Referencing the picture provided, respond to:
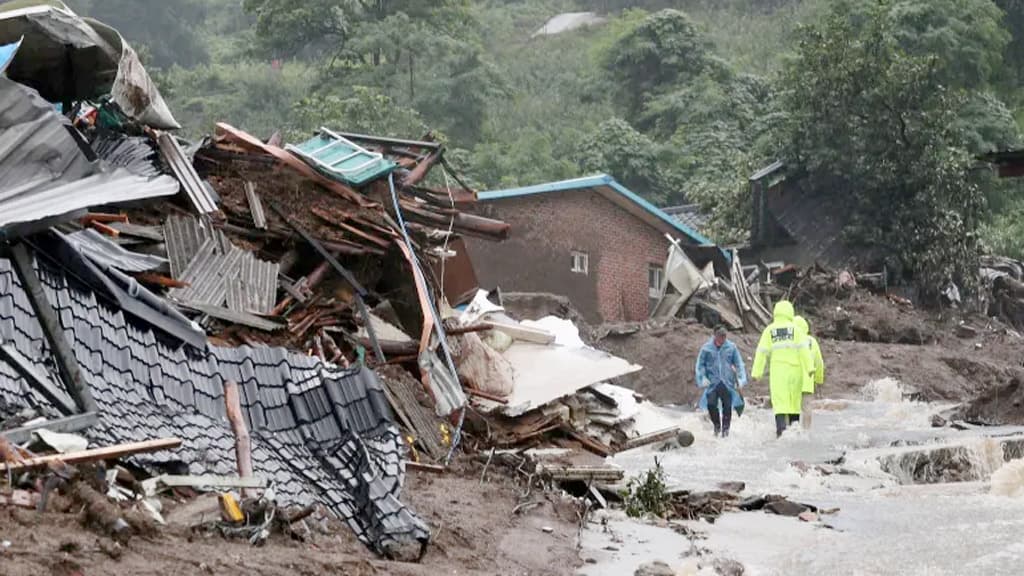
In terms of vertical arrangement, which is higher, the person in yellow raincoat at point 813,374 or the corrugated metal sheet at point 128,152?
the corrugated metal sheet at point 128,152

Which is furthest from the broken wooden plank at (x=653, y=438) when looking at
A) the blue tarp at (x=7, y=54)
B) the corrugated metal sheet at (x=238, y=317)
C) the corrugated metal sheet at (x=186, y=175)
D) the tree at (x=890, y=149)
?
the tree at (x=890, y=149)

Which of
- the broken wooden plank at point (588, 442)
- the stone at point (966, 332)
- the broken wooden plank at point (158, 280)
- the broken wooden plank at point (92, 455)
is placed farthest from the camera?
the stone at point (966, 332)

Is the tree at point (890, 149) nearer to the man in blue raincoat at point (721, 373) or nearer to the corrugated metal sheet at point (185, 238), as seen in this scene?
the man in blue raincoat at point (721, 373)

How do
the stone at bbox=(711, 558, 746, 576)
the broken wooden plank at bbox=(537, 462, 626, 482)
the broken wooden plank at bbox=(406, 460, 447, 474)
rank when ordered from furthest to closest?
1. the broken wooden plank at bbox=(537, 462, 626, 482)
2. the broken wooden plank at bbox=(406, 460, 447, 474)
3. the stone at bbox=(711, 558, 746, 576)

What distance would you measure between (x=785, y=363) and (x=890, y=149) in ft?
62.6

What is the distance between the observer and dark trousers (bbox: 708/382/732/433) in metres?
17.0

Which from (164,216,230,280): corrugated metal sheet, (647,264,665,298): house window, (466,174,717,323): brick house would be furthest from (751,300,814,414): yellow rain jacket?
(647,264,665,298): house window

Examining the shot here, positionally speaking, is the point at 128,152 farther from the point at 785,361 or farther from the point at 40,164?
the point at 785,361

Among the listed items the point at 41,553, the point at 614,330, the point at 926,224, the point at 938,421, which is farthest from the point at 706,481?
the point at 926,224

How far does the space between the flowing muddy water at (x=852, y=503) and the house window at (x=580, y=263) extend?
1169 cm

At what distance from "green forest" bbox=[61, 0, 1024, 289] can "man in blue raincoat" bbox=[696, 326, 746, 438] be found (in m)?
17.9

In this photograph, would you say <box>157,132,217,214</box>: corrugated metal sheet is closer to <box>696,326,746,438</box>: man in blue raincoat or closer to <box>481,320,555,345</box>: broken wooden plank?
<box>481,320,555,345</box>: broken wooden plank

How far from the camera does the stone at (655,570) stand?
343 inches

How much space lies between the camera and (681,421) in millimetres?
18391
